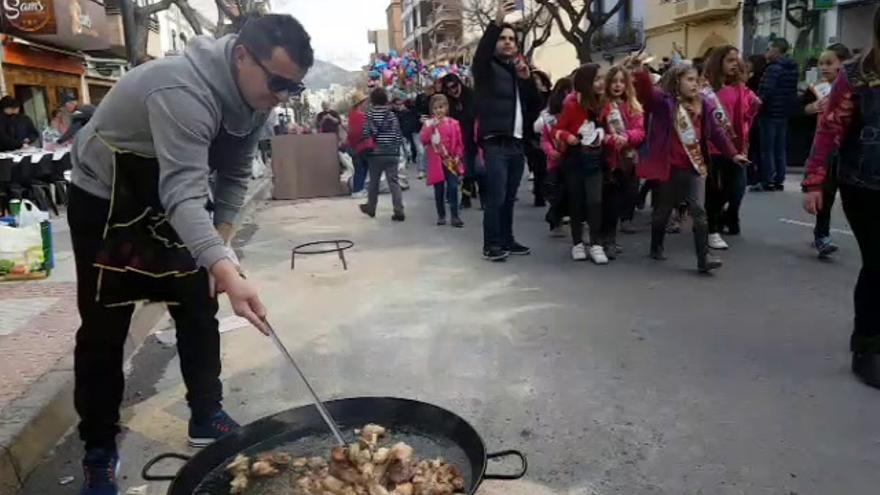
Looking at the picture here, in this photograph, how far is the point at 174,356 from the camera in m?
4.60

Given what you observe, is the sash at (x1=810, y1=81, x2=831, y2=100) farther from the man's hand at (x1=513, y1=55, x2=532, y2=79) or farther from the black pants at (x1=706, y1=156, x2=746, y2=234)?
the man's hand at (x1=513, y1=55, x2=532, y2=79)

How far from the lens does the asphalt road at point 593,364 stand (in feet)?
9.77

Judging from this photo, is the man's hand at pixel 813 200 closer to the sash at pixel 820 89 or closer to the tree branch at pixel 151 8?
the sash at pixel 820 89

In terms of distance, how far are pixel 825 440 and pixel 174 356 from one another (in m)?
3.61

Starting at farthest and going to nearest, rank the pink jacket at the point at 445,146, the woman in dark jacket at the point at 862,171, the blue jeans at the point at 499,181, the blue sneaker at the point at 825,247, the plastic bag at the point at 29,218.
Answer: the pink jacket at the point at 445,146
the blue jeans at the point at 499,181
the plastic bag at the point at 29,218
the blue sneaker at the point at 825,247
the woman in dark jacket at the point at 862,171

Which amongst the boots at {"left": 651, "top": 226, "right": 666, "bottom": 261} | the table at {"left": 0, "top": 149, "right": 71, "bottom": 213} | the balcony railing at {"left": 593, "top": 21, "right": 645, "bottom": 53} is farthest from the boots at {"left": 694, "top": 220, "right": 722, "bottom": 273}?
the balcony railing at {"left": 593, "top": 21, "right": 645, "bottom": 53}

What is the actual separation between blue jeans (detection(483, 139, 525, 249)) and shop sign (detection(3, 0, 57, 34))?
13.8 meters

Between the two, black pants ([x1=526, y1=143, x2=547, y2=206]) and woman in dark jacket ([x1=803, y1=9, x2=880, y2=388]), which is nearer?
woman in dark jacket ([x1=803, y1=9, x2=880, y2=388])

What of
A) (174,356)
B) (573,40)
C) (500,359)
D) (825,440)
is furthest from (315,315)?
(573,40)

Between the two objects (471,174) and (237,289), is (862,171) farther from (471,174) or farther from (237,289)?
(471,174)

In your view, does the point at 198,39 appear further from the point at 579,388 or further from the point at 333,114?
the point at 333,114

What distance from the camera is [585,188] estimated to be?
6.56 meters

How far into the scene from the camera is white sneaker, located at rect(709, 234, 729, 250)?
6.86 m

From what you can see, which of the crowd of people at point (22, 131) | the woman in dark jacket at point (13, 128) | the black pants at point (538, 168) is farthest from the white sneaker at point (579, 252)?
the woman in dark jacket at point (13, 128)
